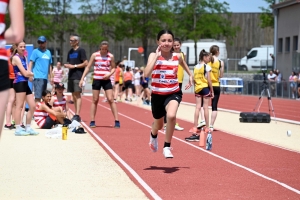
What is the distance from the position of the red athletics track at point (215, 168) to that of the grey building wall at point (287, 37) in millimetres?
34490

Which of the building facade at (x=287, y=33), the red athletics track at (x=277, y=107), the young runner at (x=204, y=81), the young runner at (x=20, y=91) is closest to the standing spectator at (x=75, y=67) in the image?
the young runner at (x=20, y=91)

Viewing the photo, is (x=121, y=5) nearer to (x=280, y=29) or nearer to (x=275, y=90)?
(x=280, y=29)

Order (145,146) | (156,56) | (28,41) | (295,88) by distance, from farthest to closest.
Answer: (28,41) → (295,88) → (145,146) → (156,56)

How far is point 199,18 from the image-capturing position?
63.3m

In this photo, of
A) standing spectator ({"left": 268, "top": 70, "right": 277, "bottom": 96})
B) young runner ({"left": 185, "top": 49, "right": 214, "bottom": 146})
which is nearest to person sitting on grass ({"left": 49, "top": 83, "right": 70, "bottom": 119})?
young runner ({"left": 185, "top": 49, "right": 214, "bottom": 146})

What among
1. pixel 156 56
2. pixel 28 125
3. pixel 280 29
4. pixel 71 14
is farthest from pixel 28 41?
pixel 156 56

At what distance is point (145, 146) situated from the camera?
13.0 m

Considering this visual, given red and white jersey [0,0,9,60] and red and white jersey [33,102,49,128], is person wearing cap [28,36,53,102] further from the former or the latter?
red and white jersey [0,0,9,60]

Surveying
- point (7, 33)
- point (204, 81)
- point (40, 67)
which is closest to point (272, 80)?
point (40, 67)

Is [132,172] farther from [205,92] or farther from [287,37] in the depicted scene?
[287,37]

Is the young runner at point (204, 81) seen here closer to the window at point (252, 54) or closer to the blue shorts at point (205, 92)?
the blue shorts at point (205, 92)

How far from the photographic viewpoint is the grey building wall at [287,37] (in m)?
48.9

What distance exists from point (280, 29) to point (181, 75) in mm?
38606

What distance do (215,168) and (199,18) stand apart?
54.0 m
